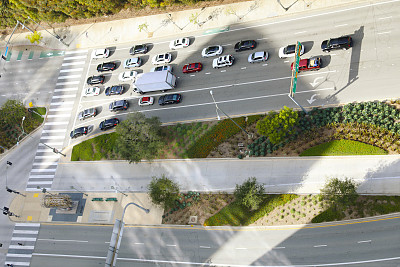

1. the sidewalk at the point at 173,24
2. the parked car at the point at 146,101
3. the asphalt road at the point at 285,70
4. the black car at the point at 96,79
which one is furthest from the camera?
the black car at the point at 96,79

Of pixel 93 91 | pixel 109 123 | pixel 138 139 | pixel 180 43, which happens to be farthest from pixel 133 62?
pixel 138 139

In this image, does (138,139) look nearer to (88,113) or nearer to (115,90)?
(115,90)

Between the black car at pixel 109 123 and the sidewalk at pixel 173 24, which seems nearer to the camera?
the sidewalk at pixel 173 24

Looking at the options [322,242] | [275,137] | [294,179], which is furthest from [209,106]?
[322,242]

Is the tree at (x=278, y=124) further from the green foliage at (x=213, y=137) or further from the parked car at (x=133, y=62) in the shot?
the parked car at (x=133, y=62)

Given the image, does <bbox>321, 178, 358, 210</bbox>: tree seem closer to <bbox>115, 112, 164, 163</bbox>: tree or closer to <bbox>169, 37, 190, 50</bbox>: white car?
<bbox>115, 112, 164, 163</bbox>: tree

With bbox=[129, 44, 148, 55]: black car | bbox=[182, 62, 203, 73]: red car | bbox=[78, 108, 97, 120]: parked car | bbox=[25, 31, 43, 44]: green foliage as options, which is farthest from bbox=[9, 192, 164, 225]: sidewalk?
bbox=[25, 31, 43, 44]: green foliage

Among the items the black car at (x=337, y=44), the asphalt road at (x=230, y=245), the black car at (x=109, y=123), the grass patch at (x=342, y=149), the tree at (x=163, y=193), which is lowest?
the asphalt road at (x=230, y=245)

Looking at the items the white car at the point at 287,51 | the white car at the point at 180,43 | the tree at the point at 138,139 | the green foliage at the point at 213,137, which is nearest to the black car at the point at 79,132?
the tree at the point at 138,139
